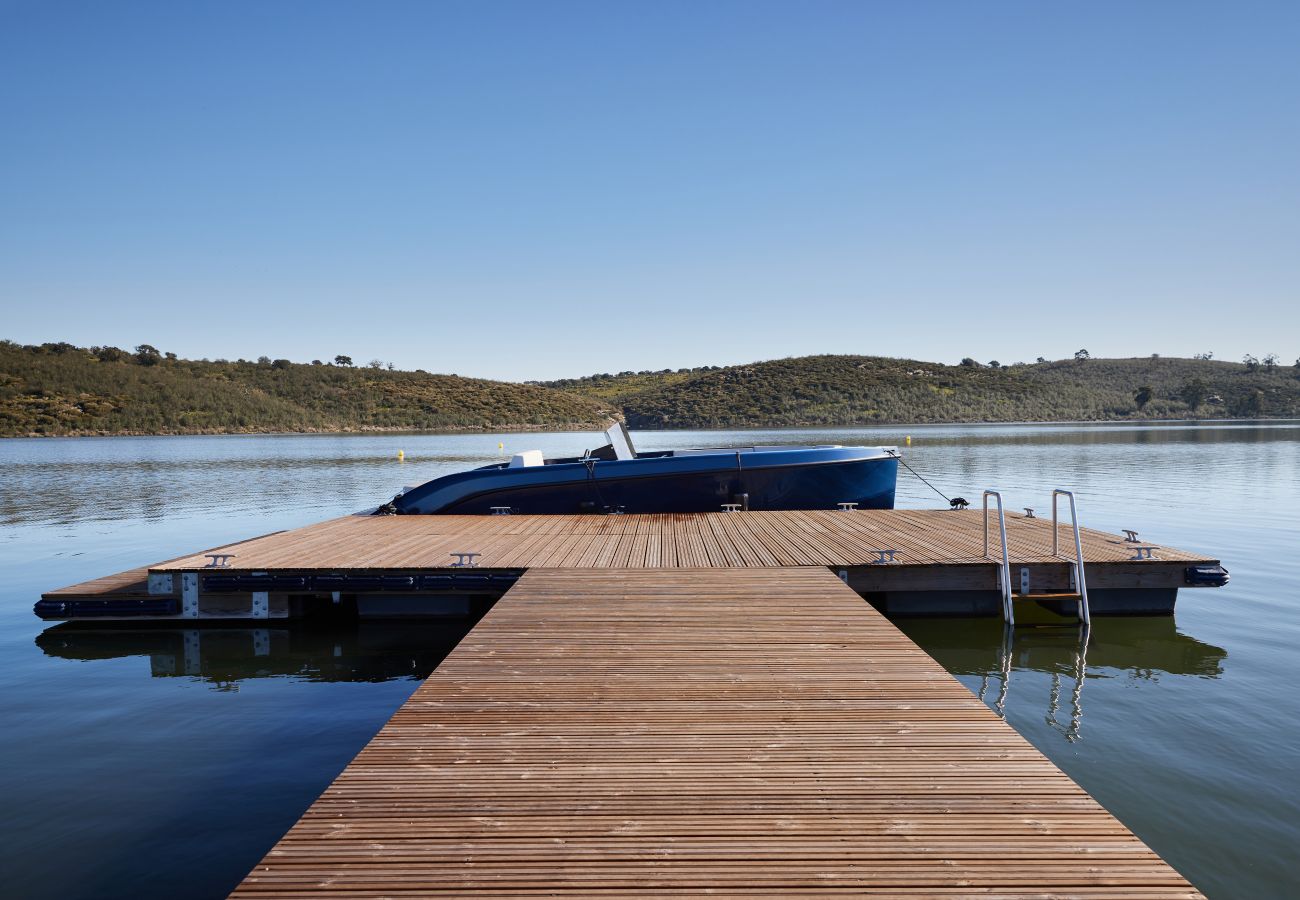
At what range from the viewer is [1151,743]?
188 inches

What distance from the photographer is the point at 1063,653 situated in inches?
265

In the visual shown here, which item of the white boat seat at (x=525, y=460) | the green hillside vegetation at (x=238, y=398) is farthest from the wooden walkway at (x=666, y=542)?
the green hillside vegetation at (x=238, y=398)

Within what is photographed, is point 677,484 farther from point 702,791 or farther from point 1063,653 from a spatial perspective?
point 702,791

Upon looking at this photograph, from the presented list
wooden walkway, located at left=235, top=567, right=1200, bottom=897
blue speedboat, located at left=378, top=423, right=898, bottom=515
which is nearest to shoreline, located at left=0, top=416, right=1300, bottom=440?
blue speedboat, located at left=378, top=423, right=898, bottom=515

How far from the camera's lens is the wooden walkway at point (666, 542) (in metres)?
7.42

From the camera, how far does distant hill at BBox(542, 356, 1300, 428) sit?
71250 mm

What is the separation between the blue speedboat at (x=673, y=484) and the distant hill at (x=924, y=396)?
183ft

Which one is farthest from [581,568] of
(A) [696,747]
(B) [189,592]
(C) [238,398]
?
(C) [238,398]

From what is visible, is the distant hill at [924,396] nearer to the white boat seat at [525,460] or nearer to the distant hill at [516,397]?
the distant hill at [516,397]

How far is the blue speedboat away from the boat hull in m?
0.01

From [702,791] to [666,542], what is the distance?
5.76 m

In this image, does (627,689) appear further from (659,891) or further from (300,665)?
(300,665)

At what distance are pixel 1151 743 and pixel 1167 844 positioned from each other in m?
1.31

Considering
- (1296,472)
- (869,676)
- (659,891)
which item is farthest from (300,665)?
(1296,472)
